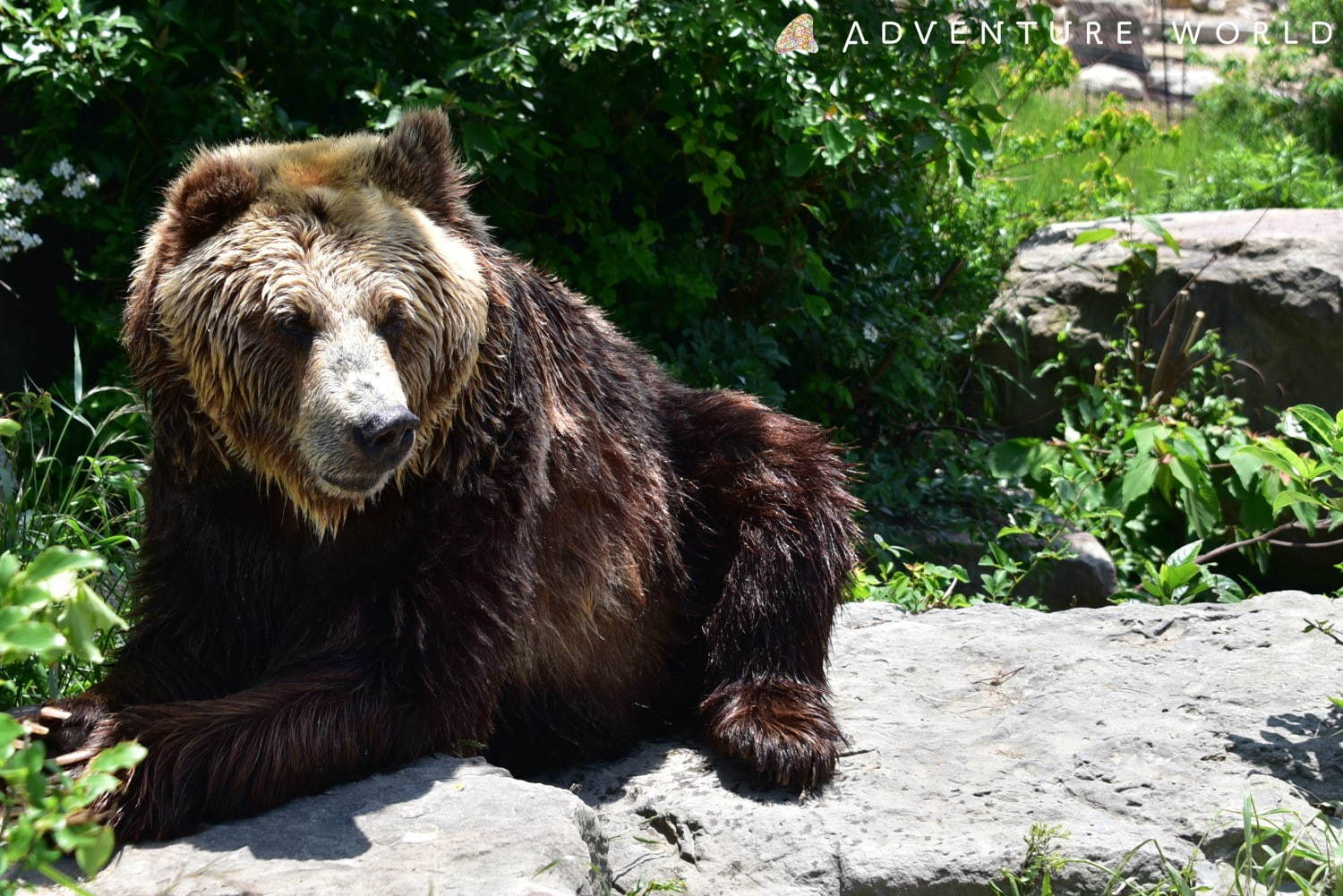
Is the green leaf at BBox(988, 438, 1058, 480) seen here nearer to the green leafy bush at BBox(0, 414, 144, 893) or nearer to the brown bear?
the brown bear

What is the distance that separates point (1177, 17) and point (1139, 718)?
13955mm

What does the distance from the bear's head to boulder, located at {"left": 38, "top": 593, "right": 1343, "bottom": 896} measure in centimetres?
77

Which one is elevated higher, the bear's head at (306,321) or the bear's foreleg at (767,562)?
the bear's head at (306,321)

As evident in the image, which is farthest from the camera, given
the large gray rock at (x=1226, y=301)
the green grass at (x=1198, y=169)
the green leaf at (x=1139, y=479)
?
the green grass at (x=1198, y=169)

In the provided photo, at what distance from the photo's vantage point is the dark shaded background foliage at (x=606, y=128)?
17.9 ft

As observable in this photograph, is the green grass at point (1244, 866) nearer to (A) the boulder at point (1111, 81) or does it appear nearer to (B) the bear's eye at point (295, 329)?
(B) the bear's eye at point (295, 329)

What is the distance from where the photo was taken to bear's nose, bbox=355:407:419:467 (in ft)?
9.55

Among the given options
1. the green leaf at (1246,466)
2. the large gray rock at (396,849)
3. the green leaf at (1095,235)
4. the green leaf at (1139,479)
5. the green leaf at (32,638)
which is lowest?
the green leaf at (1139,479)

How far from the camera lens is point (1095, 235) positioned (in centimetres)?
773

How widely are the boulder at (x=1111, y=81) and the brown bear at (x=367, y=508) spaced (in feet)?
36.5

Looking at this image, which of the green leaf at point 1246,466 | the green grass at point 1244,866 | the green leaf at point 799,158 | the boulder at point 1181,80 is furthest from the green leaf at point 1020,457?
the boulder at point 1181,80

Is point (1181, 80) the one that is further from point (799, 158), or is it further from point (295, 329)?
point (295, 329)

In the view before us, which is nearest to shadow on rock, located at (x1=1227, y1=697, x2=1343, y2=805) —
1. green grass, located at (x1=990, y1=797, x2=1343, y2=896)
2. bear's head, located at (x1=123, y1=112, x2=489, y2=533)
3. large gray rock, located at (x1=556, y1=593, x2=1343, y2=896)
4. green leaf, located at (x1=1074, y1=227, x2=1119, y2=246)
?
large gray rock, located at (x1=556, y1=593, x2=1343, y2=896)

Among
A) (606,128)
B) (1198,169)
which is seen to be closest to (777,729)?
(606,128)
